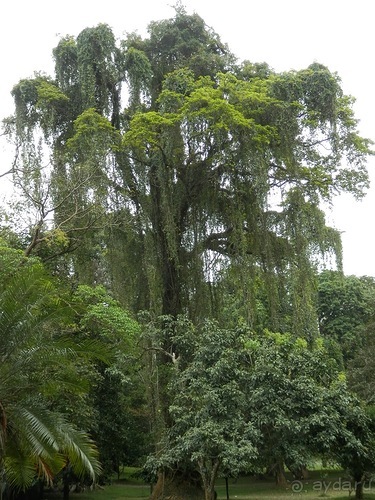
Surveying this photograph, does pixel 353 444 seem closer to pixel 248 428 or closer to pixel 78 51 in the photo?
pixel 248 428

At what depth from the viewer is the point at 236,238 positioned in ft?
57.6

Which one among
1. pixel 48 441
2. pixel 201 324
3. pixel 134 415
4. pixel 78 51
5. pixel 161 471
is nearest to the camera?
pixel 48 441

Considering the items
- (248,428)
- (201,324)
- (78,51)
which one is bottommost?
(248,428)

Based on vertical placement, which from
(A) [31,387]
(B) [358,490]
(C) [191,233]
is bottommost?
(B) [358,490]

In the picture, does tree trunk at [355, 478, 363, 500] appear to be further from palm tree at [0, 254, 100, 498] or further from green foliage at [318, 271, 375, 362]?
green foliage at [318, 271, 375, 362]

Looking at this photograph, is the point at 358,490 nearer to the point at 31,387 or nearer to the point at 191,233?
the point at 191,233

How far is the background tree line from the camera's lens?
14578mm

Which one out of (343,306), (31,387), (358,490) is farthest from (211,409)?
(343,306)

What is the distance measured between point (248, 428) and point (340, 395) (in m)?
2.71

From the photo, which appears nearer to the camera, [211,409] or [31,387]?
[31,387]

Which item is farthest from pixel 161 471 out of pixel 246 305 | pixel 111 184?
pixel 111 184

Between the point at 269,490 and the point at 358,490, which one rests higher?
the point at 358,490

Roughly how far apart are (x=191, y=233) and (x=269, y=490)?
612 inches

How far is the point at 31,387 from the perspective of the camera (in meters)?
11.2
